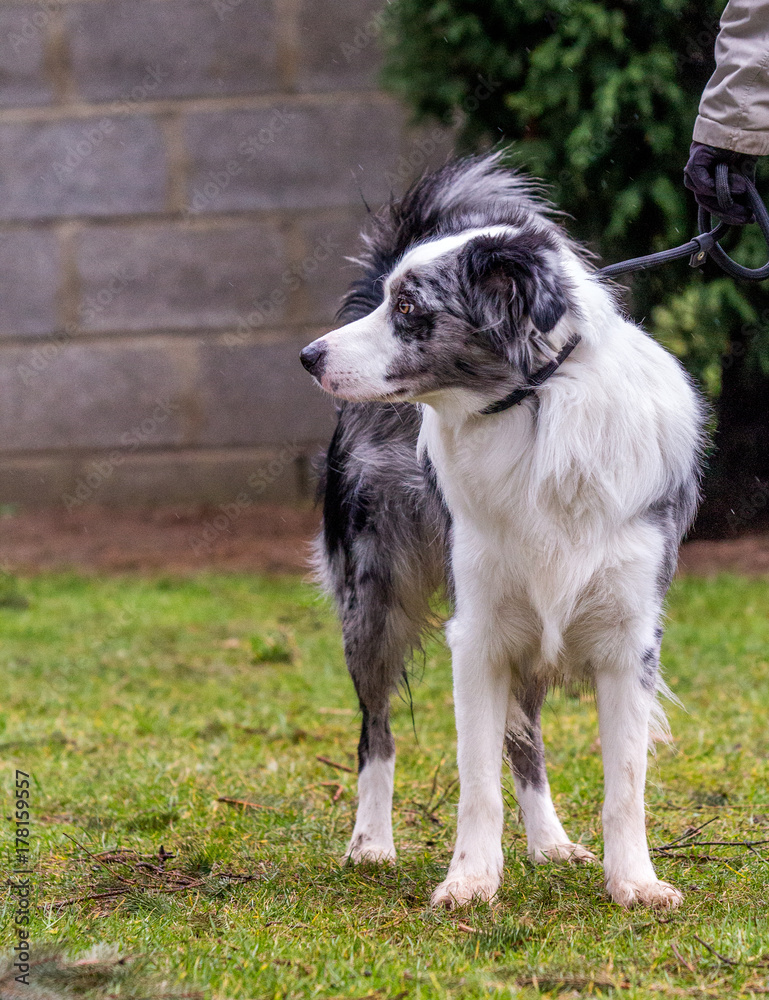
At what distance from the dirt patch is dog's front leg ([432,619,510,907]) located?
4.41m

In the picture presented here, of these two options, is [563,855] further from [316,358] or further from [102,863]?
[316,358]

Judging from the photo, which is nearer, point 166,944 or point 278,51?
point 166,944

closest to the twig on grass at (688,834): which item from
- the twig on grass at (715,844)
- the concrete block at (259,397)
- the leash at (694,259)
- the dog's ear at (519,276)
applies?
the twig on grass at (715,844)

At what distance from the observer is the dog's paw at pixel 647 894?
2.65m

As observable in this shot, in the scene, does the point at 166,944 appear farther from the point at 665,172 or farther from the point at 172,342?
the point at 172,342

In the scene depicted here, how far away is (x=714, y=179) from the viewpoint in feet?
9.95

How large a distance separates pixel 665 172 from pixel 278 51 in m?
3.29

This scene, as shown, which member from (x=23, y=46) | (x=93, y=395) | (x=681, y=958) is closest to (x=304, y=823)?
(x=681, y=958)

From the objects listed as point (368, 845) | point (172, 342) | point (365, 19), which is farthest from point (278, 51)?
point (368, 845)

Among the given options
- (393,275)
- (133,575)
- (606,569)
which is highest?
(393,275)

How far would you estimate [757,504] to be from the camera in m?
6.68

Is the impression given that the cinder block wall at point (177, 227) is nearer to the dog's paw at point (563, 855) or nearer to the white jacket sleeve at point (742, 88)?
the white jacket sleeve at point (742, 88)

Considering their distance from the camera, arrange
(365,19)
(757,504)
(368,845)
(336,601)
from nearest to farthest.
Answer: (368,845), (336,601), (757,504), (365,19)

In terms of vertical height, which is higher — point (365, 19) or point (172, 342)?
point (365, 19)
